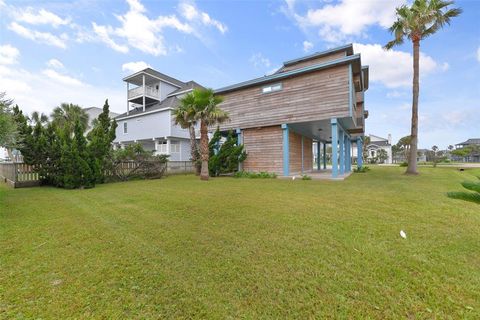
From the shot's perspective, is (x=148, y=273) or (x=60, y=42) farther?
(x=60, y=42)

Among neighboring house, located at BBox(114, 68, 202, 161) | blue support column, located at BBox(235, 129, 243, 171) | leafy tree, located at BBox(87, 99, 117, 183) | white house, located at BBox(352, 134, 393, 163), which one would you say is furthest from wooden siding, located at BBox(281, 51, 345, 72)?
white house, located at BBox(352, 134, 393, 163)

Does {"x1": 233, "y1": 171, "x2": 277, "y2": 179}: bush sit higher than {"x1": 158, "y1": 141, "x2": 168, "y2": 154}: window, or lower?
lower

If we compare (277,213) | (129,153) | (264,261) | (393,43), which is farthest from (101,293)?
(393,43)

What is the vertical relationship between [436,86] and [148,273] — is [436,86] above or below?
above

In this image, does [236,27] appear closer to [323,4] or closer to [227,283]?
[323,4]

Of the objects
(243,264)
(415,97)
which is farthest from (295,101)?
(243,264)

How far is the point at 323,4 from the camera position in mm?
10836

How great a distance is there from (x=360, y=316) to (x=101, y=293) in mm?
2507

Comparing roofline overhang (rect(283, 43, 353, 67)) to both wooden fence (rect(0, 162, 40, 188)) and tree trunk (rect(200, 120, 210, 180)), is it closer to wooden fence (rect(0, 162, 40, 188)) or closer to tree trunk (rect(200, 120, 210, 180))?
tree trunk (rect(200, 120, 210, 180))

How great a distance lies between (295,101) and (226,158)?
5772 mm

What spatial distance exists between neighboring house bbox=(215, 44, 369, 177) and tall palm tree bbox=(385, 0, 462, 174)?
2853 millimetres

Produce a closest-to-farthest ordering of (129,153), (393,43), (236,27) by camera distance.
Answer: (236,27)
(129,153)
(393,43)

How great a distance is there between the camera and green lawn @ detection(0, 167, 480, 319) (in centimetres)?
193

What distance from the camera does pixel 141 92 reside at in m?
23.1
